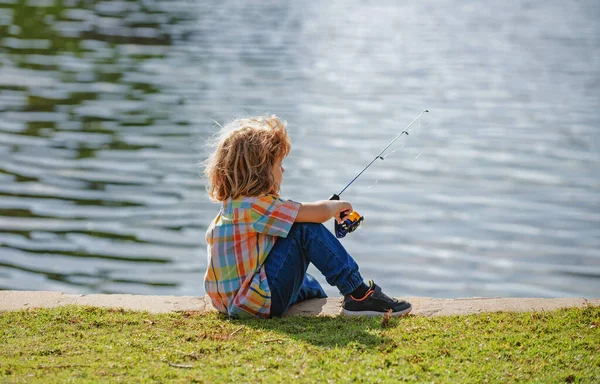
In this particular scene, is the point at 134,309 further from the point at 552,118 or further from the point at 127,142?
the point at 552,118

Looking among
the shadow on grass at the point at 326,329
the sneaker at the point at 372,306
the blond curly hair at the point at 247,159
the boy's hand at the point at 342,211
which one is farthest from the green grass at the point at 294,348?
the blond curly hair at the point at 247,159

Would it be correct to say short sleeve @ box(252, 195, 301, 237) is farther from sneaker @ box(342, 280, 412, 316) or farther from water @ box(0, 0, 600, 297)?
water @ box(0, 0, 600, 297)

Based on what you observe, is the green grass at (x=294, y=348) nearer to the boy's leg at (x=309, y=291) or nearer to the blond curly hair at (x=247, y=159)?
the boy's leg at (x=309, y=291)

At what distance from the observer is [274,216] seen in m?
4.39

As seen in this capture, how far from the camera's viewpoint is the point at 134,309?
15.6 feet

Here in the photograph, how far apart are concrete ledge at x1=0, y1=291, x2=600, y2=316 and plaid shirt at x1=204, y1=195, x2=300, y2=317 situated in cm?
28

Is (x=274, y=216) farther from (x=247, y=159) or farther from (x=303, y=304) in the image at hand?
(x=303, y=304)

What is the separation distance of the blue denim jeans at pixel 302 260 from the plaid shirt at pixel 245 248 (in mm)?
44

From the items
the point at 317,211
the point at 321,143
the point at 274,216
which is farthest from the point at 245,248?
the point at 321,143

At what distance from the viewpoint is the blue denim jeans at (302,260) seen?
14.5ft

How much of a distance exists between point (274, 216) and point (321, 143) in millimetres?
6123

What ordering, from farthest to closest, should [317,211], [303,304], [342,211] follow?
[303,304]
[342,211]
[317,211]

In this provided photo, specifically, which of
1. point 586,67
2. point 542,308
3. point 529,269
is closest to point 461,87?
point 586,67

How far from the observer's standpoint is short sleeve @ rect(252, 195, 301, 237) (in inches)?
172
